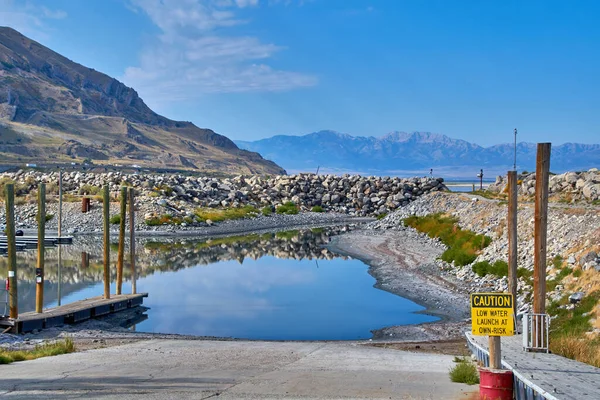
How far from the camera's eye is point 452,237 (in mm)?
44688

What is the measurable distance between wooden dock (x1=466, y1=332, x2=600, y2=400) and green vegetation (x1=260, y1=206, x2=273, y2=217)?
62079 millimetres

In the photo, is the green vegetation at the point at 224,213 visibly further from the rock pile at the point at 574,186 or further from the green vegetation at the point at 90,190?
the rock pile at the point at 574,186

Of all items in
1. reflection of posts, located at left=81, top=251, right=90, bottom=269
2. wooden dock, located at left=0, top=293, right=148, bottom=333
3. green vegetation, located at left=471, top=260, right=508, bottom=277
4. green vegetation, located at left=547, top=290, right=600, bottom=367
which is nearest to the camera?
green vegetation, located at left=547, top=290, right=600, bottom=367

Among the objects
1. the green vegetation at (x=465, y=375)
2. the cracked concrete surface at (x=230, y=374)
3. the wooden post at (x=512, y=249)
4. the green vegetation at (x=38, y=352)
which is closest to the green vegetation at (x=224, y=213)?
the wooden post at (x=512, y=249)

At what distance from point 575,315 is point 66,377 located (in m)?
13.2

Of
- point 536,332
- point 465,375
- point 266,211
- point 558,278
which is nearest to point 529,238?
point 558,278

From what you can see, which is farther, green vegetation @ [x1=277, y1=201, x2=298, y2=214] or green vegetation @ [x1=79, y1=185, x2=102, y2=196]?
green vegetation @ [x1=277, y1=201, x2=298, y2=214]

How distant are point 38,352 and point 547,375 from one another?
11.2 m

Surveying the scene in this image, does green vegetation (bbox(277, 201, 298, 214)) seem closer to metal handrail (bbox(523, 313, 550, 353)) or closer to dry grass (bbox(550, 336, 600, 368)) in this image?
dry grass (bbox(550, 336, 600, 368))

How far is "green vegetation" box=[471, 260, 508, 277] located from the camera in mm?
28391

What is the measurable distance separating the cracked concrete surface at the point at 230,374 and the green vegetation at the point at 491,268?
11.9 m

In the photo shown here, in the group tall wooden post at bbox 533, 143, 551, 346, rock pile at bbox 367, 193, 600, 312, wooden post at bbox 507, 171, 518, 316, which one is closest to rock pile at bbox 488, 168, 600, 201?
rock pile at bbox 367, 193, 600, 312

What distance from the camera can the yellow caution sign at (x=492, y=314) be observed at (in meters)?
11.0

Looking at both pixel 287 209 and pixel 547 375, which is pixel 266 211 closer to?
pixel 287 209
